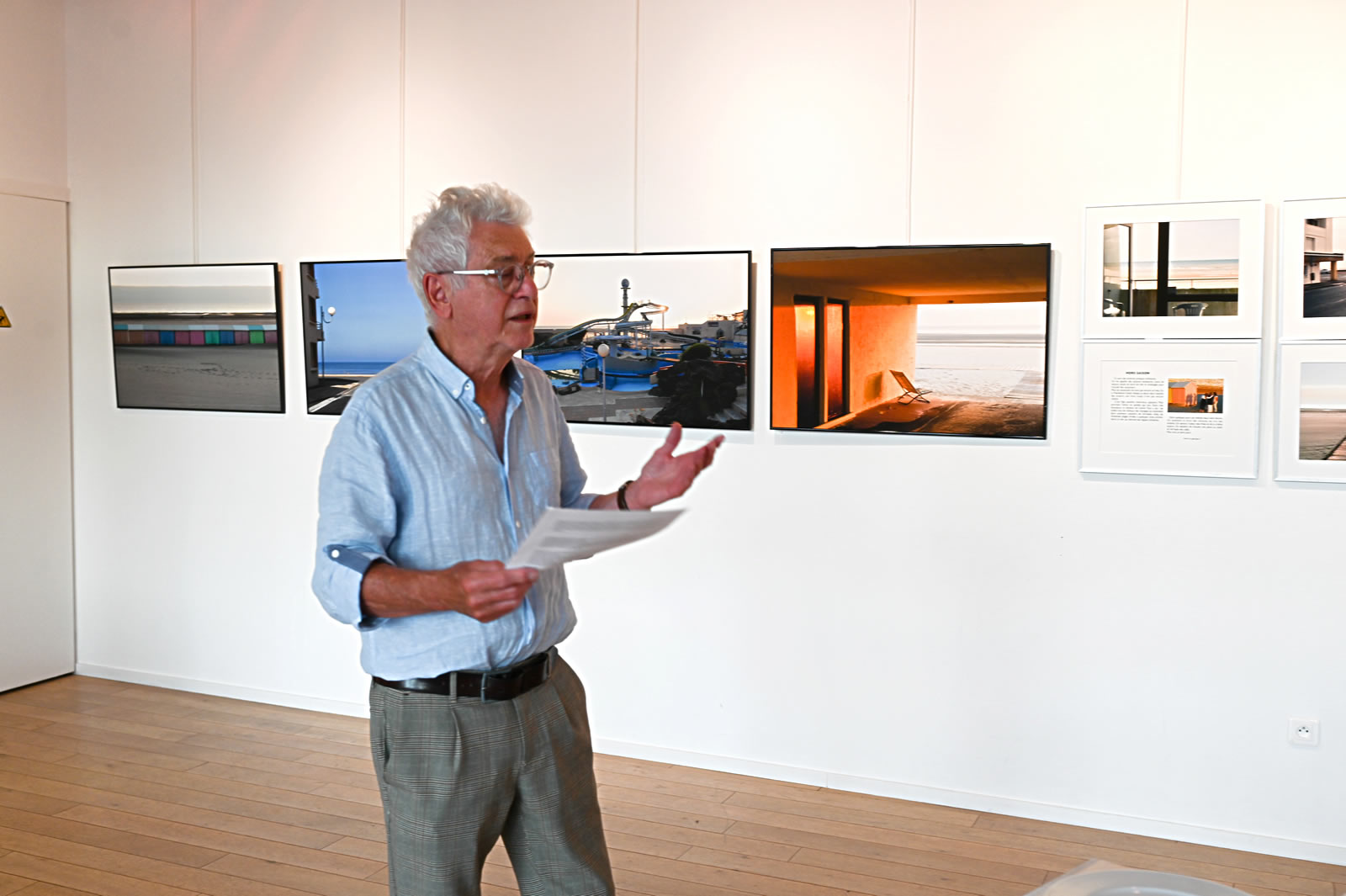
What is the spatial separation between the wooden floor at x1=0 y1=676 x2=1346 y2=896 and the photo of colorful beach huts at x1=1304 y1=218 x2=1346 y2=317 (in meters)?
1.84

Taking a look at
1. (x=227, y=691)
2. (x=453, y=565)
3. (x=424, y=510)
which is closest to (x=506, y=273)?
(x=424, y=510)

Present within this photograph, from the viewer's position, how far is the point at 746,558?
4555 millimetres

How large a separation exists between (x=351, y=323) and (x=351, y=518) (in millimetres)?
3270

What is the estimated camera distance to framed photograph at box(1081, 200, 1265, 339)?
375 cm

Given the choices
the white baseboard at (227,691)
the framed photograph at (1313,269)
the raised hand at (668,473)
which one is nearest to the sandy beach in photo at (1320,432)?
the framed photograph at (1313,269)

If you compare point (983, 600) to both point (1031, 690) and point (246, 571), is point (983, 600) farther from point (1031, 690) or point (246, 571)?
point (246, 571)

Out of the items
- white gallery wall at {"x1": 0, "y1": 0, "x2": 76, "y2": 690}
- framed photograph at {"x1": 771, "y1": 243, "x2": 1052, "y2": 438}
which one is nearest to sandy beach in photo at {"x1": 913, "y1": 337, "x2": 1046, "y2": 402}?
framed photograph at {"x1": 771, "y1": 243, "x2": 1052, "y2": 438}

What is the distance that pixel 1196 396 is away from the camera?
384 centimetres

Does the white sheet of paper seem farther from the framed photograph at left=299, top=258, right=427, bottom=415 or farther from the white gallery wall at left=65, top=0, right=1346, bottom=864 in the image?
the framed photograph at left=299, top=258, right=427, bottom=415

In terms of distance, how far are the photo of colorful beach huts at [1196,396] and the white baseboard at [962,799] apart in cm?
144

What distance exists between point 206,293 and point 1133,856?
4.67 meters

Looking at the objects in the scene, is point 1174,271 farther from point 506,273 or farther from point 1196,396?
point 506,273

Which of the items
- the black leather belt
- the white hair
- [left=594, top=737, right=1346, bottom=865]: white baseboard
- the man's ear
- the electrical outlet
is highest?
the white hair

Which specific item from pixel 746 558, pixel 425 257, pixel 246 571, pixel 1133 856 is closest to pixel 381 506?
pixel 425 257
